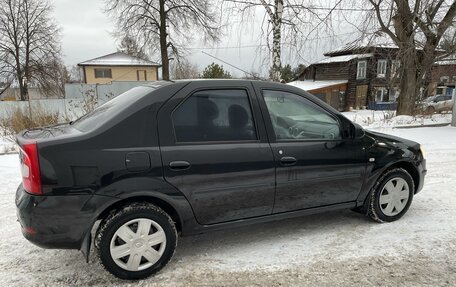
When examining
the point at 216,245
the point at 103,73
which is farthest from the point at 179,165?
the point at 103,73

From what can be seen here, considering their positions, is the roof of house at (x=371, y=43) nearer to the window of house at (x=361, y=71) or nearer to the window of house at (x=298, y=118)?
the window of house at (x=298, y=118)

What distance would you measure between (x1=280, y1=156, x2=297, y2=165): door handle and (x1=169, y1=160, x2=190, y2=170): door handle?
37.4 inches

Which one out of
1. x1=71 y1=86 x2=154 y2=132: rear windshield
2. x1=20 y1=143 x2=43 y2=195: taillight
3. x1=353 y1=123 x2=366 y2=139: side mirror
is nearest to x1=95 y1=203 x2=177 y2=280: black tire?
x1=20 y1=143 x2=43 y2=195: taillight

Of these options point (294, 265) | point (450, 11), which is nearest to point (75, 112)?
point (294, 265)

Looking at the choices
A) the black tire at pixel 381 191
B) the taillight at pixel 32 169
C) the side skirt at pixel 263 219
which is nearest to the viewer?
the taillight at pixel 32 169

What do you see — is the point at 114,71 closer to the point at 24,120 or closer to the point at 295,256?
the point at 24,120

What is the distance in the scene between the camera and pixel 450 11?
13.0 metres

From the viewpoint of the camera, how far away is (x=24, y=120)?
412 inches

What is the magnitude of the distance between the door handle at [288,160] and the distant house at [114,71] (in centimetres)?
4326

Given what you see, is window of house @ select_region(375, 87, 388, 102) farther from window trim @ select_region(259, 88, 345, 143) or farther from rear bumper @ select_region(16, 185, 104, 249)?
rear bumper @ select_region(16, 185, 104, 249)

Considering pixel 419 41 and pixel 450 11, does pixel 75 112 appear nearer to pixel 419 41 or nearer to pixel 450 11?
pixel 419 41

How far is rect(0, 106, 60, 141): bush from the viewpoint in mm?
10320

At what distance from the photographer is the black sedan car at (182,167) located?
8.46ft

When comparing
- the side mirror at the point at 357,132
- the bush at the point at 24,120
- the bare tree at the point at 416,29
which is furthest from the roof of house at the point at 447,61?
the bush at the point at 24,120
